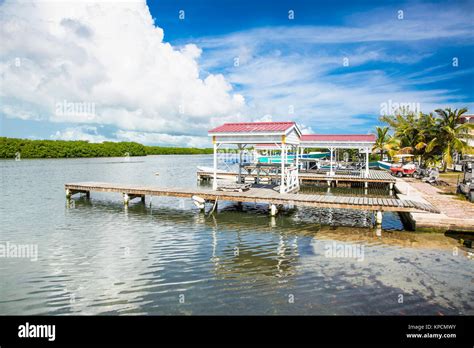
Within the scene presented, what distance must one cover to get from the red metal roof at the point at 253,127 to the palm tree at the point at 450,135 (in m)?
28.5

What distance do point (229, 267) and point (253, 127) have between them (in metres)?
10.7

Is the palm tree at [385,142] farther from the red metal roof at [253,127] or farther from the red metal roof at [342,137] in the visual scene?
the red metal roof at [253,127]

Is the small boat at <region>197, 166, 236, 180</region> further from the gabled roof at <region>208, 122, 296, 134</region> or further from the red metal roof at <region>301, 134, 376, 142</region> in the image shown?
the gabled roof at <region>208, 122, 296, 134</region>

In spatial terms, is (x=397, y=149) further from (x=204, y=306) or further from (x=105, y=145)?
(x=105, y=145)

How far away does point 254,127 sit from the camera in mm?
19156

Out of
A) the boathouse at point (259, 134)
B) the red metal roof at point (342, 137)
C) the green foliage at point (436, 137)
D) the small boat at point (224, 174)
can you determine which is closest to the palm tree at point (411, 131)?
the green foliage at point (436, 137)

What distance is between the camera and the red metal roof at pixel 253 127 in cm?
1847

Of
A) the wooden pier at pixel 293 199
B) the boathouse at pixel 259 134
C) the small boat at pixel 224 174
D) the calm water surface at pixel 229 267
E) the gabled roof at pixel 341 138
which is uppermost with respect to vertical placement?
the gabled roof at pixel 341 138

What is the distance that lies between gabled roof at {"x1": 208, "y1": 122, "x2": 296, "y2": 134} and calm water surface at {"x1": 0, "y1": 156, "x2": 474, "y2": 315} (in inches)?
197

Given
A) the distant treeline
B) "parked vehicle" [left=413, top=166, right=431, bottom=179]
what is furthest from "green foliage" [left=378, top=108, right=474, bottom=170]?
the distant treeline
